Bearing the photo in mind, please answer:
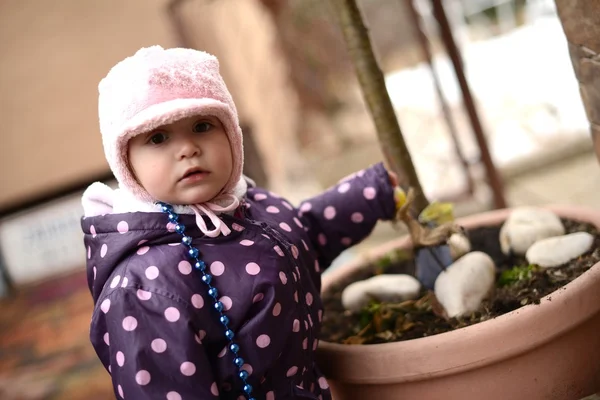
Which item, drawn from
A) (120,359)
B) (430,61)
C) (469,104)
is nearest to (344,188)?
(120,359)

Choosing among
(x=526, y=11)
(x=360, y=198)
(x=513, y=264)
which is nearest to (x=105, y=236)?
(x=360, y=198)

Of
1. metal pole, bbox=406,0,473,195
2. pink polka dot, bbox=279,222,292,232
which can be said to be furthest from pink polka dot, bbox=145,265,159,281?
metal pole, bbox=406,0,473,195

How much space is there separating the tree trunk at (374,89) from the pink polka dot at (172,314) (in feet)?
1.71

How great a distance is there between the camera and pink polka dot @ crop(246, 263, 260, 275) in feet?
2.63

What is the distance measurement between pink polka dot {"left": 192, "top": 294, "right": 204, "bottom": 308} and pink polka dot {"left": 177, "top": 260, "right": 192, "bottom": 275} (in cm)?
3

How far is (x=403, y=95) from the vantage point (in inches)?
108

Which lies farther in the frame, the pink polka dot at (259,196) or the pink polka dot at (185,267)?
the pink polka dot at (259,196)

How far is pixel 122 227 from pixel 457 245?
548mm

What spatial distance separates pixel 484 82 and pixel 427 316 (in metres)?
2.08

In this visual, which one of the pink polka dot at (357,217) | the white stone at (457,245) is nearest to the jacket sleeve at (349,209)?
the pink polka dot at (357,217)

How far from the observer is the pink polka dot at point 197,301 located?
0.76 metres

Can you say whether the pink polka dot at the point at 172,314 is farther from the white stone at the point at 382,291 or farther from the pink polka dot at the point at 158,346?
the white stone at the point at 382,291

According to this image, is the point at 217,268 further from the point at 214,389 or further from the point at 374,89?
the point at 374,89

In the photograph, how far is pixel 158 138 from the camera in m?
0.79
